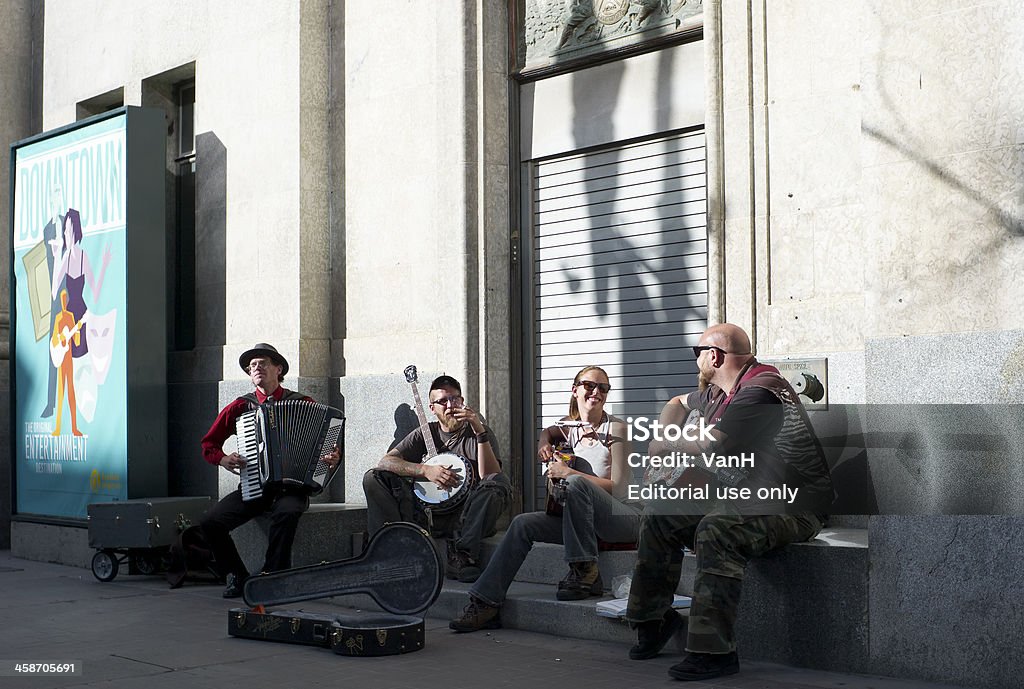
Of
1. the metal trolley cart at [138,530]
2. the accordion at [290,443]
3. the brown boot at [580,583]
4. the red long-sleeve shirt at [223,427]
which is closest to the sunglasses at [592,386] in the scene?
the brown boot at [580,583]

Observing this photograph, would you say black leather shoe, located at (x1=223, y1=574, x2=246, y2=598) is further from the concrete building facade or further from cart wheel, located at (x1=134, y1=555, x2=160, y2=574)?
the concrete building facade

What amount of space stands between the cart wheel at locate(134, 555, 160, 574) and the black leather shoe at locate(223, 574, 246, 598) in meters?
1.34

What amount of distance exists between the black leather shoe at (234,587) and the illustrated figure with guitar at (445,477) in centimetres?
136

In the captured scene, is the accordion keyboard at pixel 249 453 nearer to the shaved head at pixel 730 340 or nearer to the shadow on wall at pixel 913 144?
the shaved head at pixel 730 340

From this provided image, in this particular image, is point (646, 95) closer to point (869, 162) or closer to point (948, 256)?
point (869, 162)

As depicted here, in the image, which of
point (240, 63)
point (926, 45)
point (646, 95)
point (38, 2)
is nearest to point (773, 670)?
point (926, 45)

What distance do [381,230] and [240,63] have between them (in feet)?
8.39

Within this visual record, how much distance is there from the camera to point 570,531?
771 centimetres

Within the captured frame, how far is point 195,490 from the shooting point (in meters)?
12.6

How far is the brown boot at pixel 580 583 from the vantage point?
7.79 m

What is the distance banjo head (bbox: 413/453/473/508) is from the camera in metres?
8.97

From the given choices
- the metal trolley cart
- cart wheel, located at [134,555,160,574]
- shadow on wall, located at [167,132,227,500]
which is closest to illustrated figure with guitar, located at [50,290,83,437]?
shadow on wall, located at [167,132,227,500]

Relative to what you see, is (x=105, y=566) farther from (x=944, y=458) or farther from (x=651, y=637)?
(x=944, y=458)

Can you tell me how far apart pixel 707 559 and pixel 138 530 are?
5.90m
